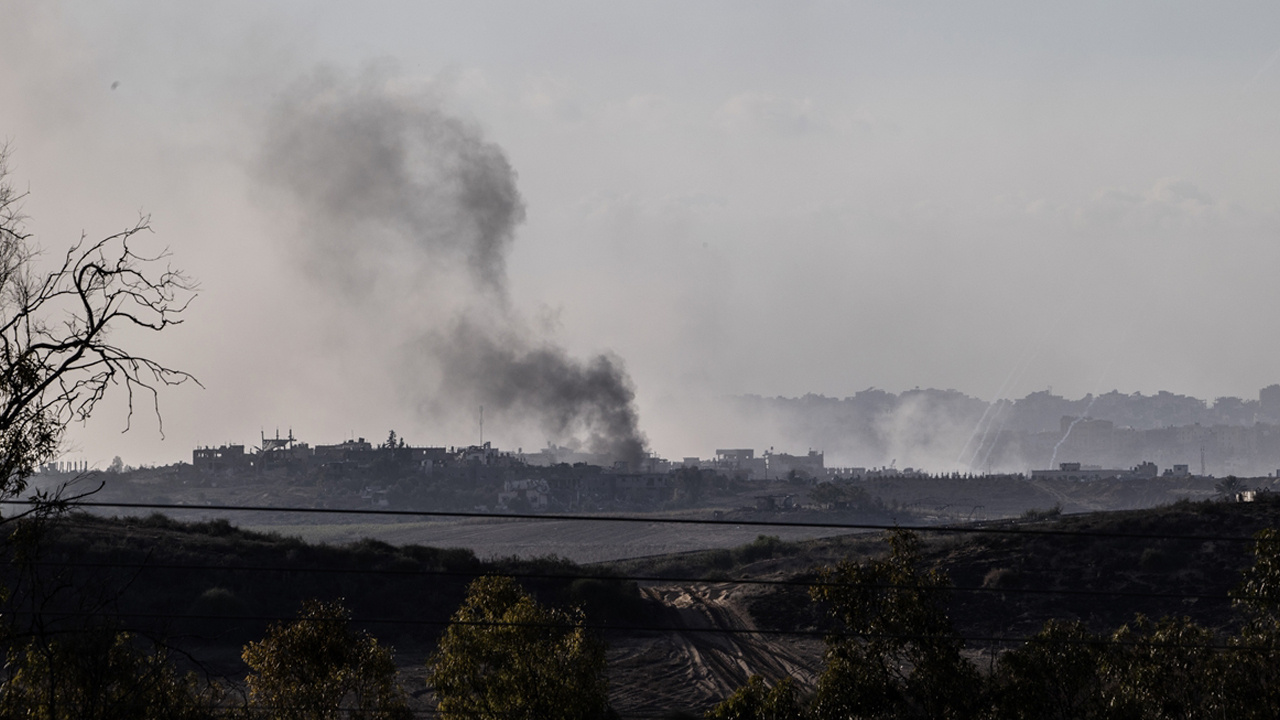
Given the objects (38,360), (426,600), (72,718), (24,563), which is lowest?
(426,600)

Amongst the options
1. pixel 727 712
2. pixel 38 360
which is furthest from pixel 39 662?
pixel 727 712

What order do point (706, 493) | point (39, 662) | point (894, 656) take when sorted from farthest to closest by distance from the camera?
point (706, 493), point (894, 656), point (39, 662)

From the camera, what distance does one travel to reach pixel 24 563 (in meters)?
8.15

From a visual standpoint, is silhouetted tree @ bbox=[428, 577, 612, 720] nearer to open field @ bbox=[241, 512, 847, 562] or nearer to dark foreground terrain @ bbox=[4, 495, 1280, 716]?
dark foreground terrain @ bbox=[4, 495, 1280, 716]

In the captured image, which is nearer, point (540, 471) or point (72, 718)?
point (72, 718)

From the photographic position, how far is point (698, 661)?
38.7m

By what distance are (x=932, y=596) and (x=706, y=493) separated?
433ft

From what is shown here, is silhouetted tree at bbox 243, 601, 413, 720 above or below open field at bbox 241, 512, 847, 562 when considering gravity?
above

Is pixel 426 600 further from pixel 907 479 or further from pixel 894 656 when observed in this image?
pixel 907 479

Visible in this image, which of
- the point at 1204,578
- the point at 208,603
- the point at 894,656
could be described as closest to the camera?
the point at 894,656

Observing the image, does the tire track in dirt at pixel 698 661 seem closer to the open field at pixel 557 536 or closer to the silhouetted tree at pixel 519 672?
the silhouetted tree at pixel 519 672

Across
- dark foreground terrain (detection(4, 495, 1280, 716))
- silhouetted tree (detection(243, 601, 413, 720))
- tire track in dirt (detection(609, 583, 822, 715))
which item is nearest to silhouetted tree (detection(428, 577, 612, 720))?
silhouetted tree (detection(243, 601, 413, 720))

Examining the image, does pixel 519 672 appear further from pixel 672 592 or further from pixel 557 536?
pixel 557 536

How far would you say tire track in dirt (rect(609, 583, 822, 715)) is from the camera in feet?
111
